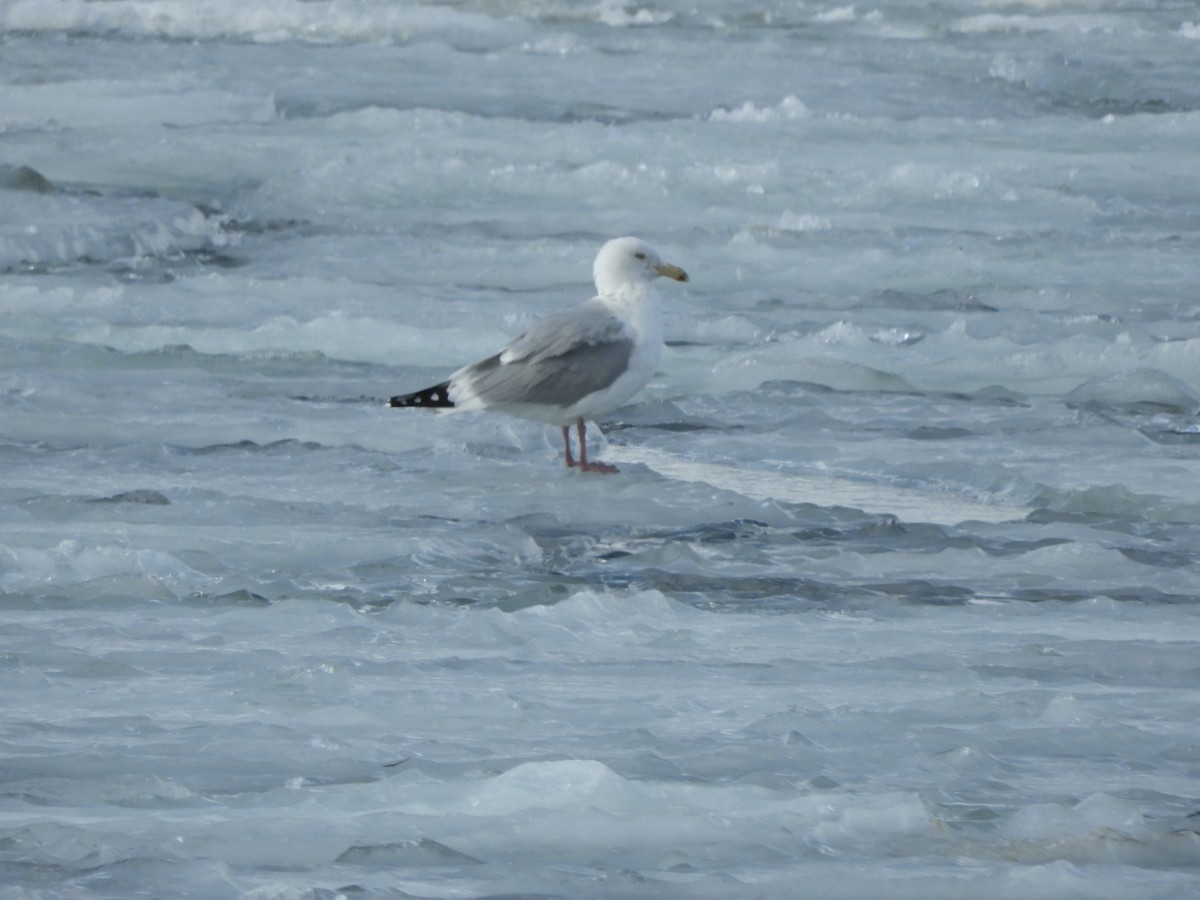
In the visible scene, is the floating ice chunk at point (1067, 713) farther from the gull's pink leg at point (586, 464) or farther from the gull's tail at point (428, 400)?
the gull's tail at point (428, 400)

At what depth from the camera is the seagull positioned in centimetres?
505

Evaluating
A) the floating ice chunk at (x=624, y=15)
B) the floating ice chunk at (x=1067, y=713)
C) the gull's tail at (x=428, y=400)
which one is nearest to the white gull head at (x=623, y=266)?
the gull's tail at (x=428, y=400)

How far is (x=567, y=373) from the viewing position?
16.6ft

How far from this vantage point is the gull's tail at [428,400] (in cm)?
511

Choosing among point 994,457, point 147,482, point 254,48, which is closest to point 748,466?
point 994,457

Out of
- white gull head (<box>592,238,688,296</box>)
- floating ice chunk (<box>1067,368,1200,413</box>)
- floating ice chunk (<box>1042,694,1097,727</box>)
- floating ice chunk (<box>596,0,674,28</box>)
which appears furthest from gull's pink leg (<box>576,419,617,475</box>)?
floating ice chunk (<box>596,0,674,28</box>)

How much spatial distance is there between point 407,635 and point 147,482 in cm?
147

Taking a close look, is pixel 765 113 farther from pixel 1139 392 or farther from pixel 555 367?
pixel 555 367

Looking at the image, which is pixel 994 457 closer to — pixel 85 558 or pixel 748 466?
pixel 748 466

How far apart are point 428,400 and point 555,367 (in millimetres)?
360

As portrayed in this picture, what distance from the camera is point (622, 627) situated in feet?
11.9

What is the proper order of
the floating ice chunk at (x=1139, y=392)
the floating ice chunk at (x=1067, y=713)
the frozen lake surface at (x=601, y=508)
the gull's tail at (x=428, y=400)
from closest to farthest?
1. the frozen lake surface at (x=601, y=508)
2. the floating ice chunk at (x=1067, y=713)
3. the gull's tail at (x=428, y=400)
4. the floating ice chunk at (x=1139, y=392)

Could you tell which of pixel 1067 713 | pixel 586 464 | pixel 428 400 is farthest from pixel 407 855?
pixel 428 400

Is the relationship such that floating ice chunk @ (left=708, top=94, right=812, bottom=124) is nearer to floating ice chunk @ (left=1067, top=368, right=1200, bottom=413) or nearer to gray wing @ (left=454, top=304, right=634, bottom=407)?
floating ice chunk @ (left=1067, top=368, right=1200, bottom=413)
